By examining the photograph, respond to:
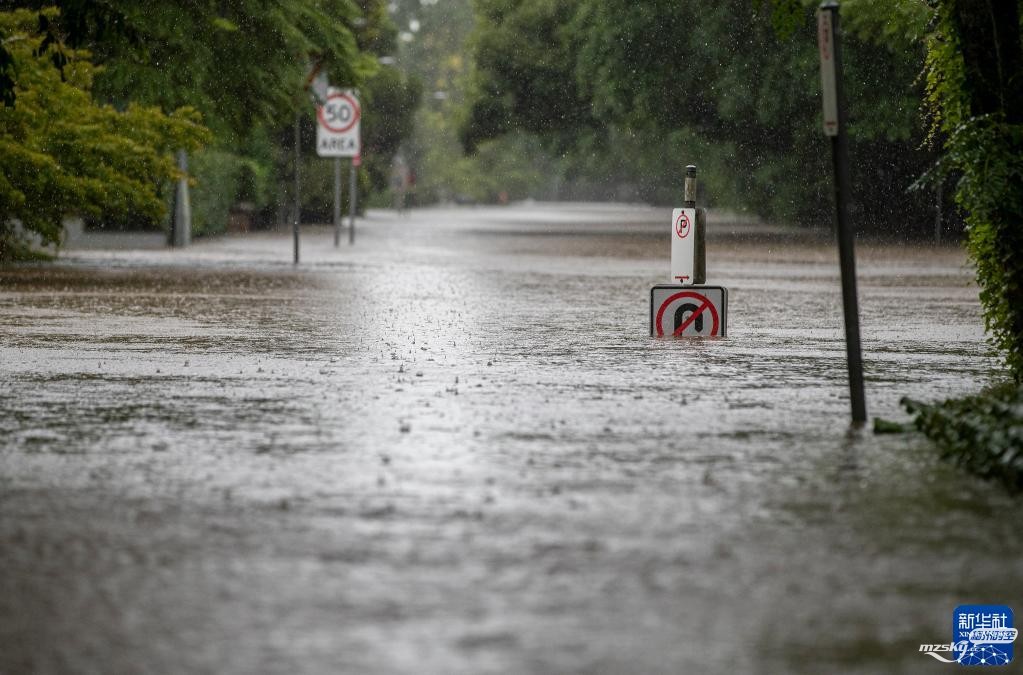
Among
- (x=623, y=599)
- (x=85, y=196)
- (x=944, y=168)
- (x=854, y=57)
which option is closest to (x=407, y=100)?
(x=854, y=57)

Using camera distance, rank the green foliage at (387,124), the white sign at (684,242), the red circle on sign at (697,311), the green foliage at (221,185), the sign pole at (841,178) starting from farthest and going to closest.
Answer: the green foliage at (387,124), the green foliage at (221,185), the red circle on sign at (697,311), the white sign at (684,242), the sign pole at (841,178)

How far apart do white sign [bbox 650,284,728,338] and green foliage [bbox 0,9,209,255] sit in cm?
1113

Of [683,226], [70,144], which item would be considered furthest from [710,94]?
[683,226]

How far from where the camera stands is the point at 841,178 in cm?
1073

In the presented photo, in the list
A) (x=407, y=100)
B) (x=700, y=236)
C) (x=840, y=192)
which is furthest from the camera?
(x=407, y=100)

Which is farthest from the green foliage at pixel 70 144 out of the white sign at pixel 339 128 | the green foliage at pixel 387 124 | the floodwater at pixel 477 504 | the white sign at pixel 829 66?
the green foliage at pixel 387 124

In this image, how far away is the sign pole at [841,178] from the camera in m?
10.6

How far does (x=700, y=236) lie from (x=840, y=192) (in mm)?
5933

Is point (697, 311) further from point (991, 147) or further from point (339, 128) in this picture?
point (339, 128)

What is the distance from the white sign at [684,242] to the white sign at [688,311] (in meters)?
0.18

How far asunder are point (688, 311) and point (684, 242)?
27.0 inches

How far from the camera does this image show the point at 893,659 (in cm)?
539

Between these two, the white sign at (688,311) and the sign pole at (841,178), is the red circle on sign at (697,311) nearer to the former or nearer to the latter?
the white sign at (688,311)

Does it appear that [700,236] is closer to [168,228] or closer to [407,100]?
[168,228]
